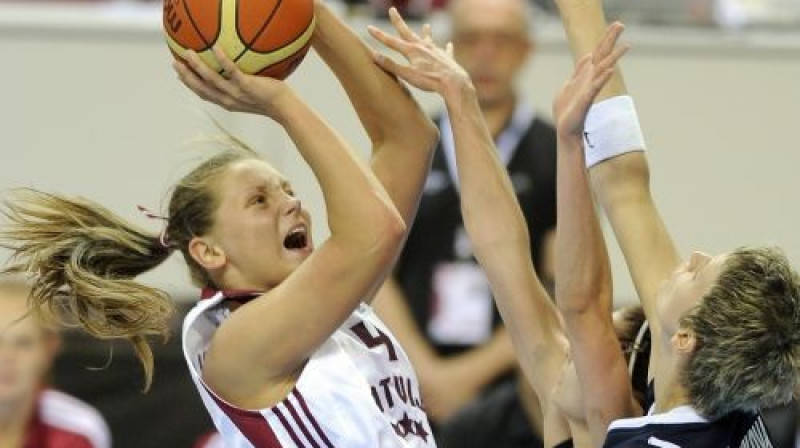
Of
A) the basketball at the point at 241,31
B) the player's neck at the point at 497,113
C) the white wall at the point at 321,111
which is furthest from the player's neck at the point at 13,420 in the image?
the basketball at the point at 241,31

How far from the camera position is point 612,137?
4.05 metres

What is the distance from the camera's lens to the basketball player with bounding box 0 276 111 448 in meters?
6.00

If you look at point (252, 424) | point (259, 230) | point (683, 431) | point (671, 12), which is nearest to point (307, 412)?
point (252, 424)

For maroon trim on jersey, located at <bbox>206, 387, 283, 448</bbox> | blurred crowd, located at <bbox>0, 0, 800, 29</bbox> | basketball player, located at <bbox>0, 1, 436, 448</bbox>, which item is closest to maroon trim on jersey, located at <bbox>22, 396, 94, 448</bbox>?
blurred crowd, located at <bbox>0, 0, 800, 29</bbox>

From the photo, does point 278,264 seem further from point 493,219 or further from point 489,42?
point 489,42

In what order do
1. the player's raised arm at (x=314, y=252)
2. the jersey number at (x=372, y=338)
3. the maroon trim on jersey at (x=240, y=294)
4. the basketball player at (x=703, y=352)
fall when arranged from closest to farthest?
1. the basketball player at (x=703, y=352)
2. the player's raised arm at (x=314, y=252)
3. the maroon trim on jersey at (x=240, y=294)
4. the jersey number at (x=372, y=338)

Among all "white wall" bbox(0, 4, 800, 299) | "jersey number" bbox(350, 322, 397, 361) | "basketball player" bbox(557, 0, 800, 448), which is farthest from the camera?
"white wall" bbox(0, 4, 800, 299)

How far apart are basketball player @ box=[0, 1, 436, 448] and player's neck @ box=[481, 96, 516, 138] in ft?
6.49

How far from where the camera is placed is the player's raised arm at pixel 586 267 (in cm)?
371

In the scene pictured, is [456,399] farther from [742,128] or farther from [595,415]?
[595,415]

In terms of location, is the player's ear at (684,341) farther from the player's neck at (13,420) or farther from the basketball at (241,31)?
the player's neck at (13,420)

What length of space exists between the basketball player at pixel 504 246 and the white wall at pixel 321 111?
8.19 ft

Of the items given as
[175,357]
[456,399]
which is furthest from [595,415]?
[175,357]

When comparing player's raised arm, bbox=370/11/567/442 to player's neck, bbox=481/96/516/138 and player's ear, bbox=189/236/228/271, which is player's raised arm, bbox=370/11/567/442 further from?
player's neck, bbox=481/96/516/138
